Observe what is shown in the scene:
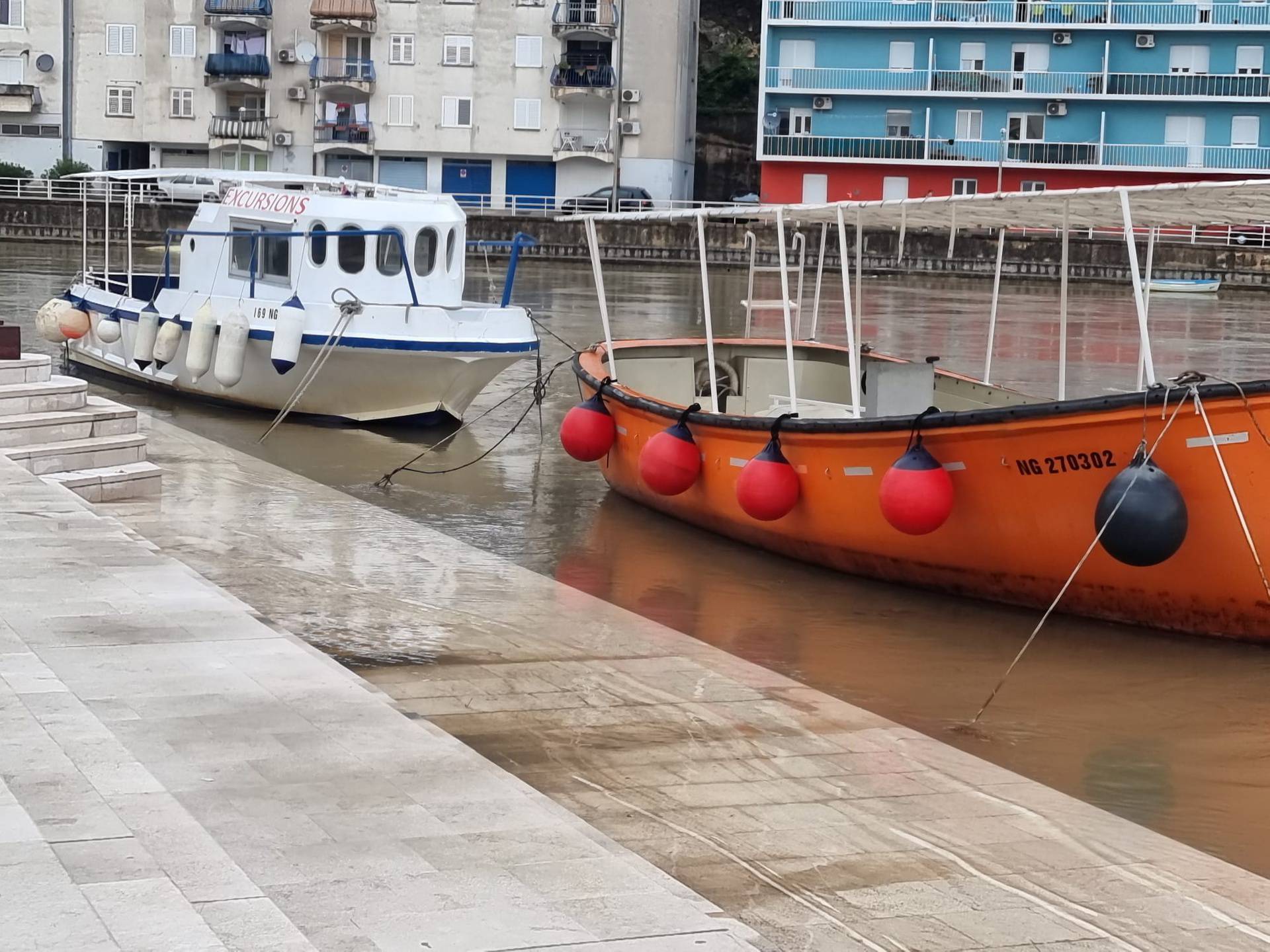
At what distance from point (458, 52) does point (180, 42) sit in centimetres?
1001

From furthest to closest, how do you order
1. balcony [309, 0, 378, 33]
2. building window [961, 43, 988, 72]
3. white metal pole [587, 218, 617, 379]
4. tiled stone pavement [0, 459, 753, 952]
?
1. balcony [309, 0, 378, 33]
2. building window [961, 43, 988, 72]
3. white metal pole [587, 218, 617, 379]
4. tiled stone pavement [0, 459, 753, 952]

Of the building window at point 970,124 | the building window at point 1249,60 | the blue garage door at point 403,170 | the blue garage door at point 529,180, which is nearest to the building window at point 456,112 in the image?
the blue garage door at point 403,170

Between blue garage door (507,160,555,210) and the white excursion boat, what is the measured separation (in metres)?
40.7

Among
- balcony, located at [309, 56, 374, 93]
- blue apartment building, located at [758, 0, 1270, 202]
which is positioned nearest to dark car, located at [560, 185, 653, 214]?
blue apartment building, located at [758, 0, 1270, 202]

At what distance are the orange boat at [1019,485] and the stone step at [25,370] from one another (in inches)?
185

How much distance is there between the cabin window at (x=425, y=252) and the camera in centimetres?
1958

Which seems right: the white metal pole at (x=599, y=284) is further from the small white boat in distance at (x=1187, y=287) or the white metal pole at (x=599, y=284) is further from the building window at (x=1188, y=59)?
the building window at (x=1188, y=59)

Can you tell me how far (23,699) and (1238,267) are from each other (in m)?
50.3

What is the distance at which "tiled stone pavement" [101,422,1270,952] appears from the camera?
537 cm

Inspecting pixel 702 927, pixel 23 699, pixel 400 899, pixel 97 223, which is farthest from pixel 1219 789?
pixel 97 223

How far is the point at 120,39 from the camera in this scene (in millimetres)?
60719

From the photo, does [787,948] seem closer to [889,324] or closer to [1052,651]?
[1052,651]

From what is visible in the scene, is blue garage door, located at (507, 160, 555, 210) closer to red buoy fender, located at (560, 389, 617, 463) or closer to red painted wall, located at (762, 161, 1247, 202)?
red painted wall, located at (762, 161, 1247, 202)

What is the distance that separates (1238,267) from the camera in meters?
51.6
